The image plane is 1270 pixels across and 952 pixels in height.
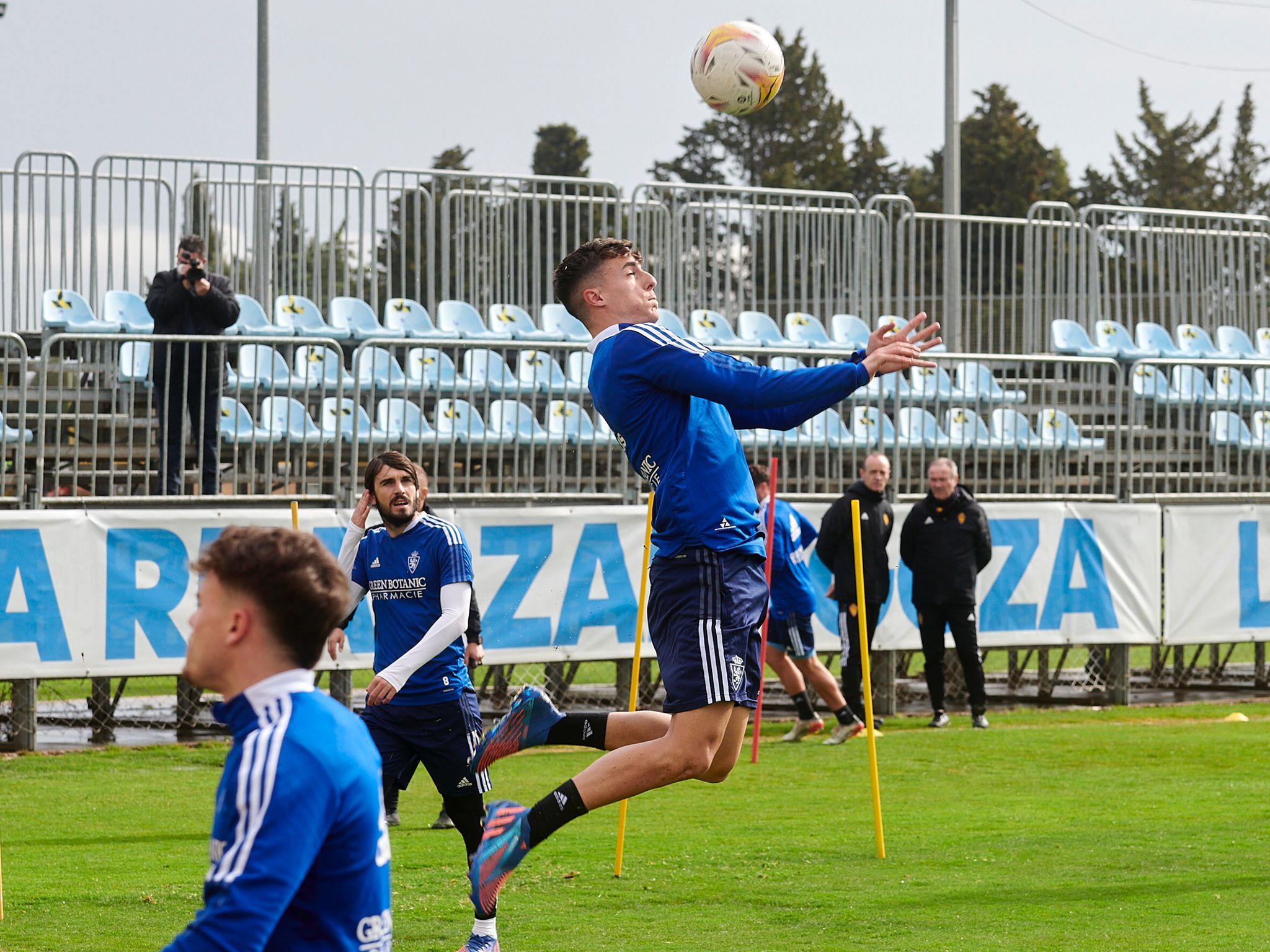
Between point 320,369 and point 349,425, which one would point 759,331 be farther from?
point 349,425

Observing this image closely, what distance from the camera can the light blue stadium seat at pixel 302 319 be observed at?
53.4 feet

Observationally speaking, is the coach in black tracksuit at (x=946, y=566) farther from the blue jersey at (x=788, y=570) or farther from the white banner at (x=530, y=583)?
the blue jersey at (x=788, y=570)

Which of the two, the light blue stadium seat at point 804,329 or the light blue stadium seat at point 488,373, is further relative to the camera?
the light blue stadium seat at point 804,329

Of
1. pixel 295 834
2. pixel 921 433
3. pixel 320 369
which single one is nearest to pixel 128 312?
pixel 320 369

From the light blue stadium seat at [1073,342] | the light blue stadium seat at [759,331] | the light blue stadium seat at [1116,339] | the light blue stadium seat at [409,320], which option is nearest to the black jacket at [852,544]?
the light blue stadium seat at [759,331]

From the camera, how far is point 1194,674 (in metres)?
18.9

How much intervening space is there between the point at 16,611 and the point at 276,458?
2597 mm

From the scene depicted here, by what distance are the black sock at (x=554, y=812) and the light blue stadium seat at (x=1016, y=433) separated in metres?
11.7

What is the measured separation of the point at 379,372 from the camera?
1555 centimetres

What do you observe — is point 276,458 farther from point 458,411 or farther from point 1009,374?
point 1009,374

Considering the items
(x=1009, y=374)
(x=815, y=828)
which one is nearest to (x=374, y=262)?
(x=1009, y=374)

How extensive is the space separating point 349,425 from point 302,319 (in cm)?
311

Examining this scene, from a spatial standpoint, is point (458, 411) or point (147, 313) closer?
point (458, 411)

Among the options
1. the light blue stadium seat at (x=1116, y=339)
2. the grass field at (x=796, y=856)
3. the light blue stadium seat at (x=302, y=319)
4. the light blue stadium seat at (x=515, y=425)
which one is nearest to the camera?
the grass field at (x=796, y=856)
